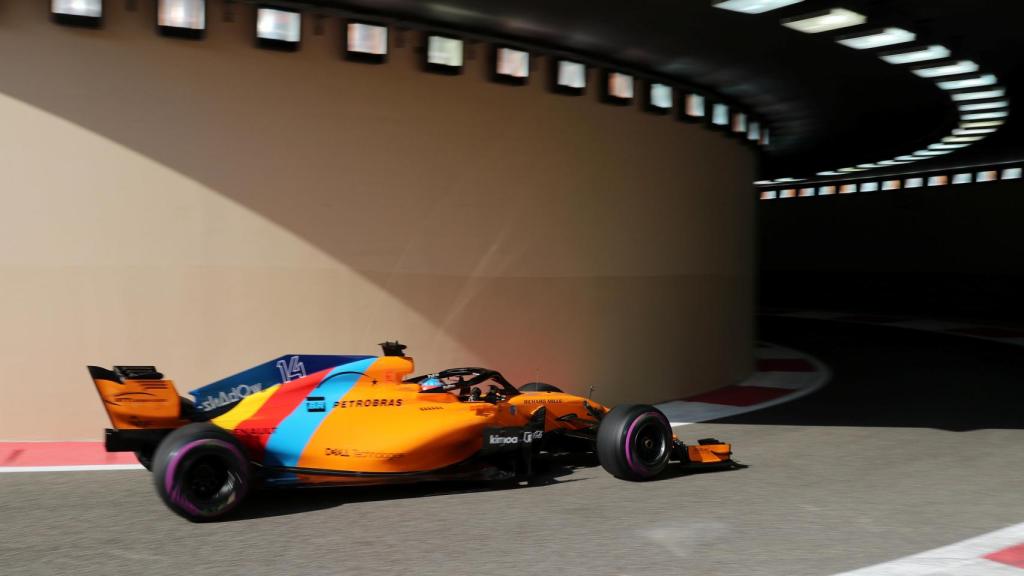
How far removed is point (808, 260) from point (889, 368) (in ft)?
43.2

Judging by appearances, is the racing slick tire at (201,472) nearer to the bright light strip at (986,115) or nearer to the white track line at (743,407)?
the white track line at (743,407)

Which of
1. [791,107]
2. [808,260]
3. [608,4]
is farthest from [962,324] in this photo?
[608,4]

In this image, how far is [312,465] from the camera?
6.11 m

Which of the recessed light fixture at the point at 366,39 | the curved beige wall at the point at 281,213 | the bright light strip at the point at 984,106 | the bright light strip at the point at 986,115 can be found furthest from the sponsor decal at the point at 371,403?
the bright light strip at the point at 986,115

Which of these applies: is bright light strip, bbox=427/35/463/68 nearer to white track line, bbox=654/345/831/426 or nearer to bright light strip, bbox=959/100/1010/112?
white track line, bbox=654/345/831/426

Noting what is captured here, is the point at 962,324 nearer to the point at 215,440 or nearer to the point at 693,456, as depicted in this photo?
the point at 693,456

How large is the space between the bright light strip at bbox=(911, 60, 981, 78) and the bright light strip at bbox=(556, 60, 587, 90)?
13.5ft

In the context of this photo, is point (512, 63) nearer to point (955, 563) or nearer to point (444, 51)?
point (444, 51)

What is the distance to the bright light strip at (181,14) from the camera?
8.05 meters

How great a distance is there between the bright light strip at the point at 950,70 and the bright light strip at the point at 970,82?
1.75 feet

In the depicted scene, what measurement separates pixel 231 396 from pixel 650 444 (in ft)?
9.92

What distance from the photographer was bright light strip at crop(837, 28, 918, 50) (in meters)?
9.12

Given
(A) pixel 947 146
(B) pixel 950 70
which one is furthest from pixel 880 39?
(A) pixel 947 146

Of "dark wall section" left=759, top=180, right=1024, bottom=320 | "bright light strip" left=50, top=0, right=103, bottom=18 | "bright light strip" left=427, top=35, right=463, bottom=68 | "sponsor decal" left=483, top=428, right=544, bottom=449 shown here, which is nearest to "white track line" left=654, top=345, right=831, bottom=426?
"sponsor decal" left=483, top=428, right=544, bottom=449
